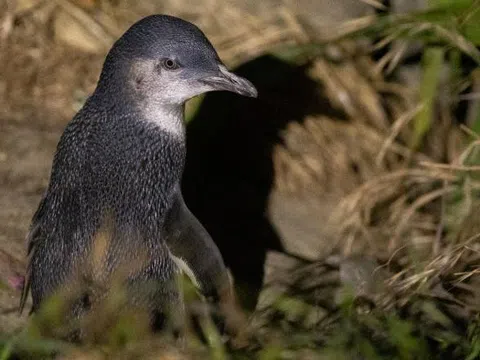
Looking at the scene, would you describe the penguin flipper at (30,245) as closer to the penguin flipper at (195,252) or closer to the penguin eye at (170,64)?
the penguin flipper at (195,252)

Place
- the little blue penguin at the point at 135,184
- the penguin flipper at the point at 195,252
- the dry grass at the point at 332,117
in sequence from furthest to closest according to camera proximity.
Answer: the dry grass at the point at 332,117 < the penguin flipper at the point at 195,252 < the little blue penguin at the point at 135,184

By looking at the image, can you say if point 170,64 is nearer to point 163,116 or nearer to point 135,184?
point 163,116

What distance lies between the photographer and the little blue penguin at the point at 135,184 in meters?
3.57

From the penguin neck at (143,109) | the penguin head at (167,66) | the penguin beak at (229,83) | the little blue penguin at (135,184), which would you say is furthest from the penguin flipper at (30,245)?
the penguin beak at (229,83)

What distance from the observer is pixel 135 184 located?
3.66 meters

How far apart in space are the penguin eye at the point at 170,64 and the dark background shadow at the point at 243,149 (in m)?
1.05

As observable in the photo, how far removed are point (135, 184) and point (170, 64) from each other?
38cm

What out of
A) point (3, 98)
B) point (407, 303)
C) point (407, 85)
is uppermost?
point (3, 98)

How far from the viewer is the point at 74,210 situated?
3584 mm

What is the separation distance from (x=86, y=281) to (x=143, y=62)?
0.69 m

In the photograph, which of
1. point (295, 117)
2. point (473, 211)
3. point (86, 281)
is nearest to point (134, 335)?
point (86, 281)

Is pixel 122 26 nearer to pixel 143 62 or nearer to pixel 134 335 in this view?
pixel 143 62

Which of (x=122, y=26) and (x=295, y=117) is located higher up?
(x=122, y=26)

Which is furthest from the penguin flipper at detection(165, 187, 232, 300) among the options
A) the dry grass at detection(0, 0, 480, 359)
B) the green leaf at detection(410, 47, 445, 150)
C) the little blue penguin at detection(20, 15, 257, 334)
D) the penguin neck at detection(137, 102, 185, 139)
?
the green leaf at detection(410, 47, 445, 150)
